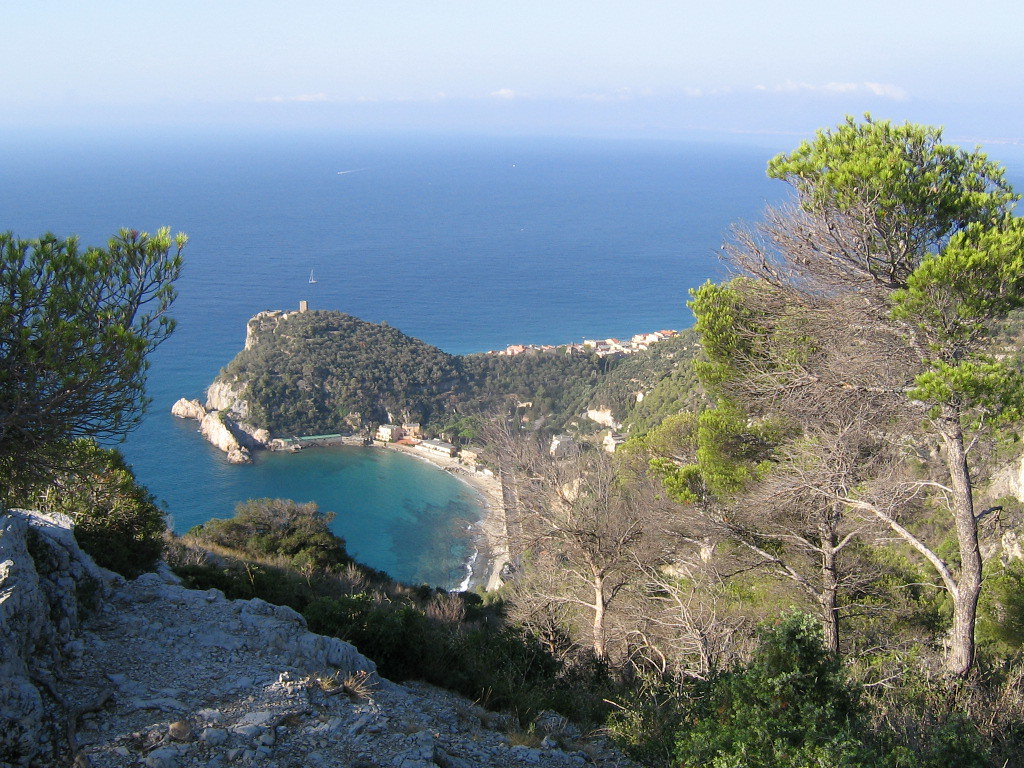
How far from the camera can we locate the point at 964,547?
16.0 feet

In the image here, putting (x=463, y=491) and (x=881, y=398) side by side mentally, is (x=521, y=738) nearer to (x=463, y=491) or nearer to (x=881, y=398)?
(x=881, y=398)

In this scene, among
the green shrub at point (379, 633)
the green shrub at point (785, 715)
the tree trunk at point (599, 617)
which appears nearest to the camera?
the green shrub at point (785, 715)

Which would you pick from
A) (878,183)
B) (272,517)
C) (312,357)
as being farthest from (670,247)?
(878,183)

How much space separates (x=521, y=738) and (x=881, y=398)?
3.52 metres

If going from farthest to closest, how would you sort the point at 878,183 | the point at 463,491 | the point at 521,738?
the point at 463,491 < the point at 878,183 < the point at 521,738

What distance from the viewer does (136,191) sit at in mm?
99125

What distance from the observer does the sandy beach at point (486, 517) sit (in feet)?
25.2

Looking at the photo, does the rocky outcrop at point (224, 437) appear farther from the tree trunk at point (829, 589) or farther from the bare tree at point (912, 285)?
the bare tree at point (912, 285)

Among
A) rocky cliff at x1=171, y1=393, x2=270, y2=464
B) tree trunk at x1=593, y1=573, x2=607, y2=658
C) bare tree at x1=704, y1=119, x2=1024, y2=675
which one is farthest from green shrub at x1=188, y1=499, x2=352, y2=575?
rocky cliff at x1=171, y1=393, x2=270, y2=464

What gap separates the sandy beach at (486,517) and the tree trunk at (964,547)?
12.8 feet

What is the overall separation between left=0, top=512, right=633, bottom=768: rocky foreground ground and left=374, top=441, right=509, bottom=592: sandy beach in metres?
2.48

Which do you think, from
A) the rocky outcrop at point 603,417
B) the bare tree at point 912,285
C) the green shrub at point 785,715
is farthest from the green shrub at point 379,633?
the rocky outcrop at point 603,417

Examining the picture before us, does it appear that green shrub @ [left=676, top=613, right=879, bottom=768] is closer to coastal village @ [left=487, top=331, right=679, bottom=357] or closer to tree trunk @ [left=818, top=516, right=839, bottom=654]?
tree trunk @ [left=818, top=516, right=839, bottom=654]

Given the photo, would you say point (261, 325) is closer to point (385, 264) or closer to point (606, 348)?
point (606, 348)
